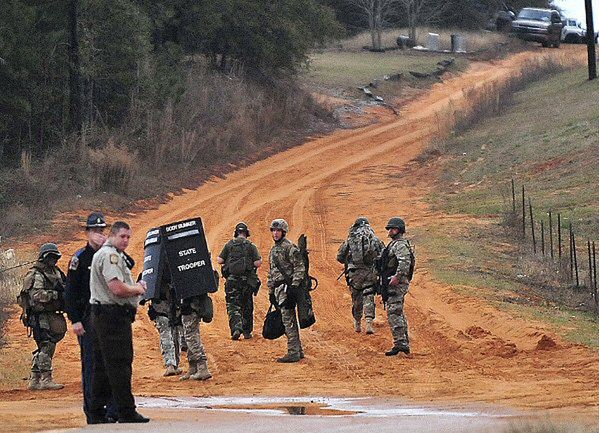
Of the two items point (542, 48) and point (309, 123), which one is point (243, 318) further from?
point (542, 48)

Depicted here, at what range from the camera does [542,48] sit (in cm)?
7200

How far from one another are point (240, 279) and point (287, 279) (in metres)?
2.44

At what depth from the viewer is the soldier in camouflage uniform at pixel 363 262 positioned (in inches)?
750

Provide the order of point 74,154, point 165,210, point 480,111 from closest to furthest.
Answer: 1. point 165,210
2. point 74,154
3. point 480,111

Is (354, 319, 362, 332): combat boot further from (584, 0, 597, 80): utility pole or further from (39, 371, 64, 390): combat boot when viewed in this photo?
(584, 0, 597, 80): utility pole

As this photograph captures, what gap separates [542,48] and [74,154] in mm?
42784

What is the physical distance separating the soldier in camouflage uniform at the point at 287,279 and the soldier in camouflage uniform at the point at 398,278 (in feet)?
3.98

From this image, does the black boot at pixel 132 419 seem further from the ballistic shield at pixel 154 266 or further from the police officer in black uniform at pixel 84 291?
the ballistic shield at pixel 154 266

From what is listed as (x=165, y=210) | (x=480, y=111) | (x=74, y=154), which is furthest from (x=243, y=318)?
(x=480, y=111)

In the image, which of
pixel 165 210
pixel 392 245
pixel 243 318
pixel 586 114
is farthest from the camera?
pixel 586 114

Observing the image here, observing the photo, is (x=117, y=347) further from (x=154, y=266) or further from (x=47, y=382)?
(x=47, y=382)

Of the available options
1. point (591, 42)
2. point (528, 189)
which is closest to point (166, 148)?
point (528, 189)

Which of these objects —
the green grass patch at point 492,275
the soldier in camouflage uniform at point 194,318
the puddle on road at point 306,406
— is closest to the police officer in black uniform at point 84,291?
the puddle on road at point 306,406

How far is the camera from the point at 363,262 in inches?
755
